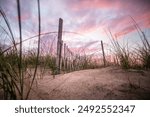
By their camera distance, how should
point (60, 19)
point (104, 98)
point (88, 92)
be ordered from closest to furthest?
1. point (104, 98)
2. point (88, 92)
3. point (60, 19)

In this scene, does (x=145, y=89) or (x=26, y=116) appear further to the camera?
(x=145, y=89)

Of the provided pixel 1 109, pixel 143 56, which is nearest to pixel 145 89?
pixel 1 109

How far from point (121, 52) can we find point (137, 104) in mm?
1417

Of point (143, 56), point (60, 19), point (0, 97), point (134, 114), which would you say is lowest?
point (134, 114)

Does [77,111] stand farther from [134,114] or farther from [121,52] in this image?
[121,52]

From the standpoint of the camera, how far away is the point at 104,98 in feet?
4.26

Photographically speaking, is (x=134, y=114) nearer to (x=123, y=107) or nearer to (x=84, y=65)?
(x=123, y=107)

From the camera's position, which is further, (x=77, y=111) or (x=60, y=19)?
(x=60, y=19)

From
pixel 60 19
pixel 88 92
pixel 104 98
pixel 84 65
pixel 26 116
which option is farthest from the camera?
pixel 84 65

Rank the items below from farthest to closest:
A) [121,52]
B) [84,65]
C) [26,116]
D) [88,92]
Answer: [84,65], [121,52], [88,92], [26,116]

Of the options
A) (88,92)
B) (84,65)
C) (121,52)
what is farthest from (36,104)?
(84,65)

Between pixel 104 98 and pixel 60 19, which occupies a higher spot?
pixel 60 19

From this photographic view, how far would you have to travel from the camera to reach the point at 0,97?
1300 mm

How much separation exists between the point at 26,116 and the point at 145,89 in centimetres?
95
